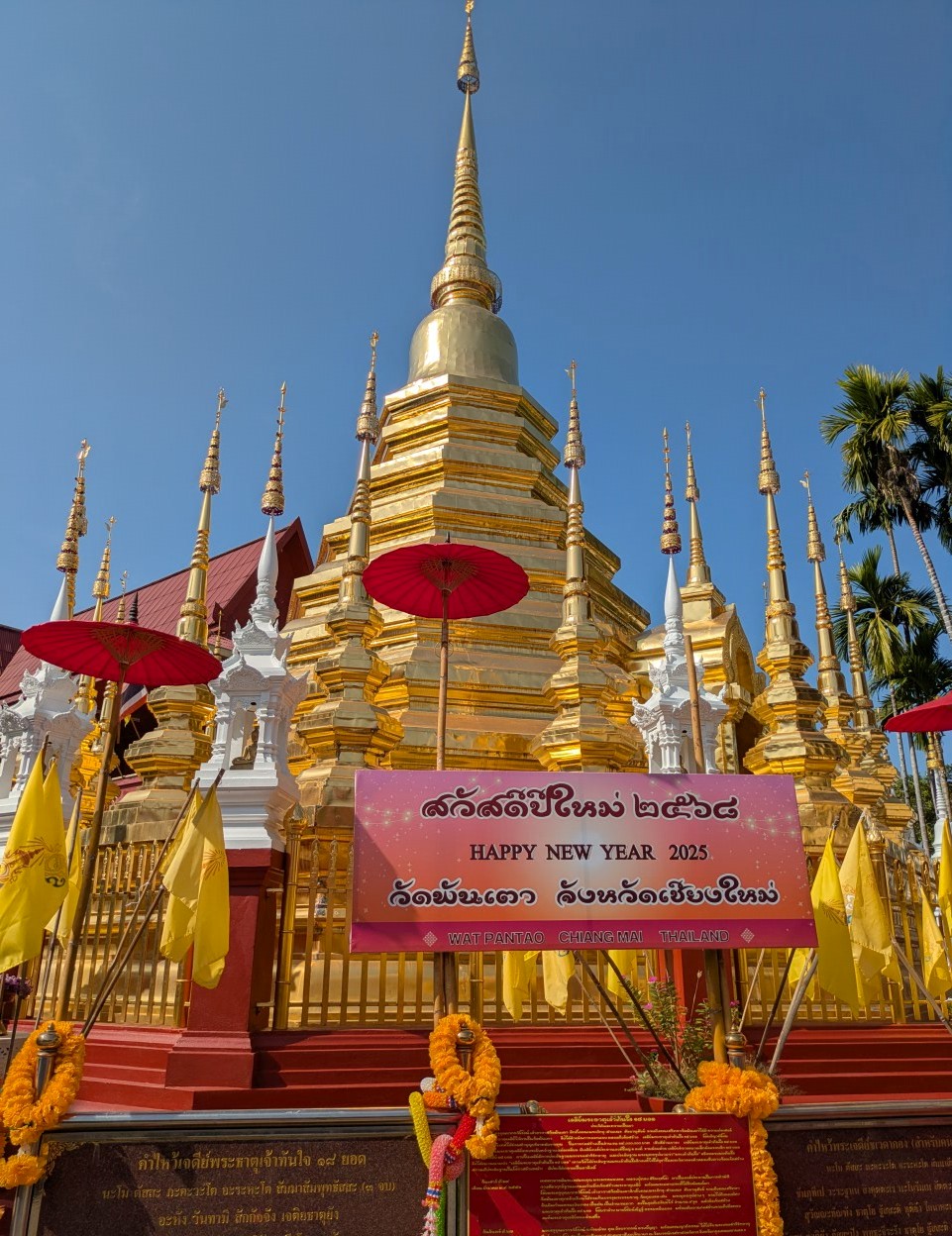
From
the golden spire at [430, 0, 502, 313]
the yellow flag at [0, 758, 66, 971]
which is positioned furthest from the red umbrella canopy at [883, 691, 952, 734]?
the golden spire at [430, 0, 502, 313]

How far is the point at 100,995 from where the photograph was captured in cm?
508

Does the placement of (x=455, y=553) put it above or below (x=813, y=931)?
above

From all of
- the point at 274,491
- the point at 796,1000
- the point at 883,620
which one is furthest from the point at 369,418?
the point at 883,620

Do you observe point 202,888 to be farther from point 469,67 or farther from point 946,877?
point 469,67

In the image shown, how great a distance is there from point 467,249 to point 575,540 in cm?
970

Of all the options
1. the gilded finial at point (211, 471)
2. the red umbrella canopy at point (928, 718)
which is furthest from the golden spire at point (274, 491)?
→ the red umbrella canopy at point (928, 718)

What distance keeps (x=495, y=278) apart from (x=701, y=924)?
1672 centimetres

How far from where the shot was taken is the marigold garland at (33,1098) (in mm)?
4219

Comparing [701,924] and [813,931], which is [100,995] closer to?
[701,924]

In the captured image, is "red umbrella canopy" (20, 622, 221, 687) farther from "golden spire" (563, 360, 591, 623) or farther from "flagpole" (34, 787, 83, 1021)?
"golden spire" (563, 360, 591, 623)

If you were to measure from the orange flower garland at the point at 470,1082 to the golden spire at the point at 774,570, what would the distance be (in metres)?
8.46

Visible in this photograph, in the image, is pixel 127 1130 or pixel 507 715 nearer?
pixel 127 1130

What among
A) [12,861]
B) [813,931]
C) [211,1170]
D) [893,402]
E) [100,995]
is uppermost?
[893,402]

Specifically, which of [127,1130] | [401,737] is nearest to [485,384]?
[401,737]
